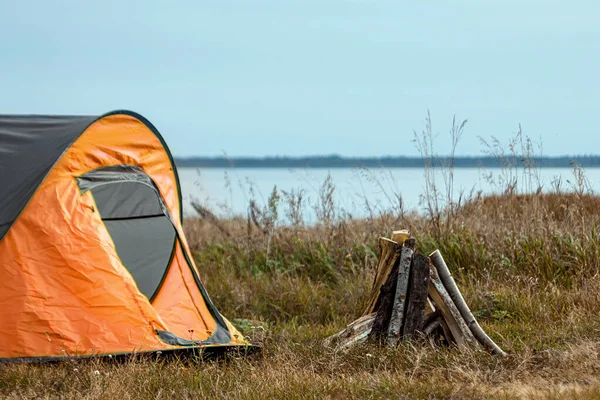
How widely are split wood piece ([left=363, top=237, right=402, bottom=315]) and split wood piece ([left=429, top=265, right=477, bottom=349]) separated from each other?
293mm

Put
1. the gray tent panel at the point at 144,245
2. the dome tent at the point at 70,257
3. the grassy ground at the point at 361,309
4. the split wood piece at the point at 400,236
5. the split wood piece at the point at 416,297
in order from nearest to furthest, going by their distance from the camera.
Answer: the grassy ground at the point at 361,309
the dome tent at the point at 70,257
the split wood piece at the point at 416,297
the split wood piece at the point at 400,236
the gray tent panel at the point at 144,245

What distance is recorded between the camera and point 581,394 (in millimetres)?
4527

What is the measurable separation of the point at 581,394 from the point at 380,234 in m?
4.16

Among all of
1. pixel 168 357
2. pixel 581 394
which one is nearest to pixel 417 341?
pixel 581 394

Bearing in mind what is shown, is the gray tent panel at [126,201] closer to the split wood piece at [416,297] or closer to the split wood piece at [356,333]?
the split wood piece at [356,333]

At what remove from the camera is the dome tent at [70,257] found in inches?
212

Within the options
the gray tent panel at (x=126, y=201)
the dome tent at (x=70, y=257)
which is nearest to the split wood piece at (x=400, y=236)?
the dome tent at (x=70, y=257)

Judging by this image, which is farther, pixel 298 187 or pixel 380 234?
pixel 298 187

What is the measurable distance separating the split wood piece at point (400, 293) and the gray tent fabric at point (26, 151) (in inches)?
104

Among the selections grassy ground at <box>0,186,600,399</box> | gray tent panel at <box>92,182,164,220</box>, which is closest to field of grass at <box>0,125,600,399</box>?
grassy ground at <box>0,186,600,399</box>

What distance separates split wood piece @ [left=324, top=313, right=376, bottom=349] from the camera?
18.8 feet

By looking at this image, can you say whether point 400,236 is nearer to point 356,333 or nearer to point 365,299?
point 356,333

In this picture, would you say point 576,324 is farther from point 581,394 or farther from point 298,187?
point 298,187

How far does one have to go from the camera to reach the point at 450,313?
568 cm
